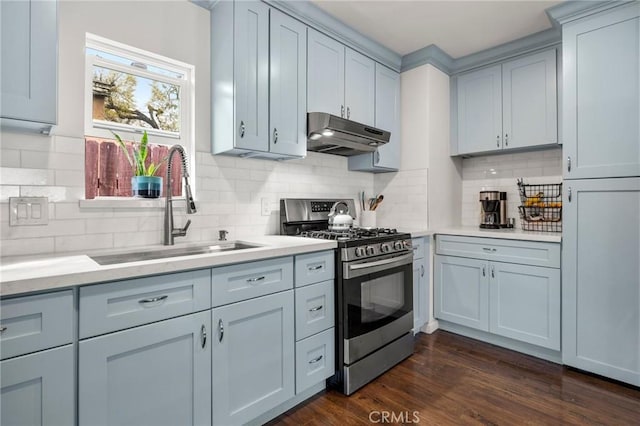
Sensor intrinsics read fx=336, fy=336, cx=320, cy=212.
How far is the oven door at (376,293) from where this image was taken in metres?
2.12

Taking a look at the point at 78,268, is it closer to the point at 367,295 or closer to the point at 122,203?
the point at 122,203

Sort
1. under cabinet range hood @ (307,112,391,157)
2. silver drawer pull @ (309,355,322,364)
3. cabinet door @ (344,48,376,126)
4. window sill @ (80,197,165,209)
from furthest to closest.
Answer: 1. cabinet door @ (344,48,376,126)
2. under cabinet range hood @ (307,112,391,157)
3. silver drawer pull @ (309,355,322,364)
4. window sill @ (80,197,165,209)

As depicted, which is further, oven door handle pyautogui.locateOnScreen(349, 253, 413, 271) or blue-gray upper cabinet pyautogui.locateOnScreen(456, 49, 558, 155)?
blue-gray upper cabinet pyautogui.locateOnScreen(456, 49, 558, 155)

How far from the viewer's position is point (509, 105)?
3066 millimetres

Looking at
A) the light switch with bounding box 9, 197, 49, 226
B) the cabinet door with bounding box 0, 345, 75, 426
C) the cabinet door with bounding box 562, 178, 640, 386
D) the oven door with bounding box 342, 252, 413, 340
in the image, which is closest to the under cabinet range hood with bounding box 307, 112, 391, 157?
the oven door with bounding box 342, 252, 413, 340

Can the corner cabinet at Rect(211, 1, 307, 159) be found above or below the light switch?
above

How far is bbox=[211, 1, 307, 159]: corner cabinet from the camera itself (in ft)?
6.85

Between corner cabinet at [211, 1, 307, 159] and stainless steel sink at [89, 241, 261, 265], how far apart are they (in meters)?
0.61

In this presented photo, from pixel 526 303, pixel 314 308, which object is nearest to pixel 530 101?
pixel 526 303

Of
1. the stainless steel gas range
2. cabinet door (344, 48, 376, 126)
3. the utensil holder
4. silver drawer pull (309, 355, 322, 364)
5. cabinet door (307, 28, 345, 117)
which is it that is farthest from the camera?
the utensil holder

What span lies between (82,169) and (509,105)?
333cm

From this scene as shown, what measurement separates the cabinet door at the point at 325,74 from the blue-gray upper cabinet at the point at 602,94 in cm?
164

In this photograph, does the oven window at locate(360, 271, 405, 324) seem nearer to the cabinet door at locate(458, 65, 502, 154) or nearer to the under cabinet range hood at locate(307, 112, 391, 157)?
the under cabinet range hood at locate(307, 112, 391, 157)

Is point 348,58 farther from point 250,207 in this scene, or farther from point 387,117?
point 250,207
